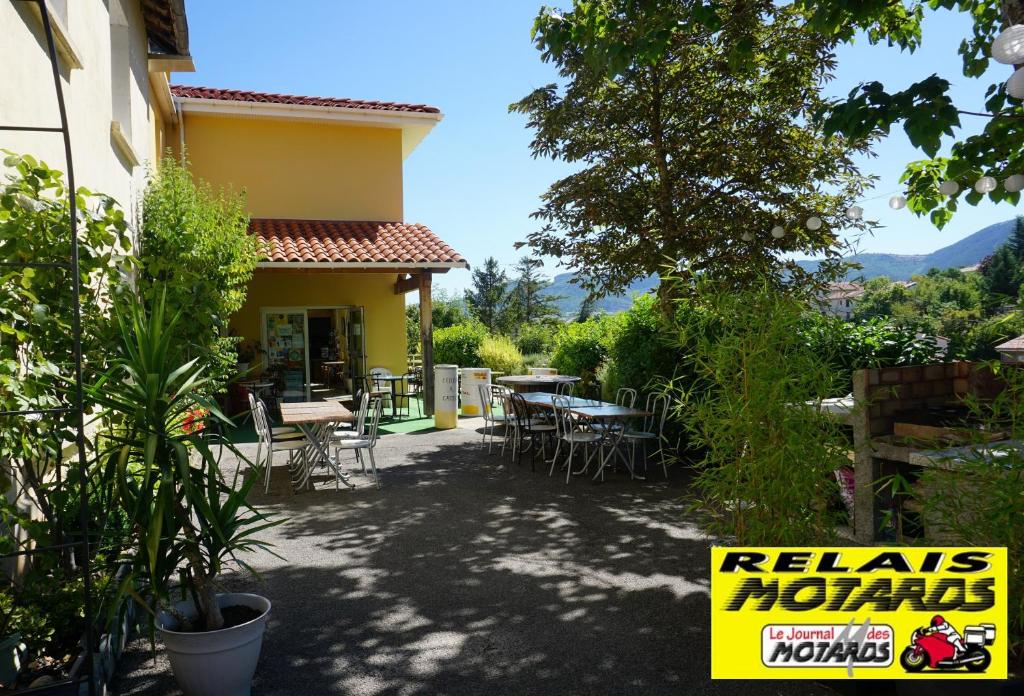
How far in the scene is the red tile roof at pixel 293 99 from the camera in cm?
1272

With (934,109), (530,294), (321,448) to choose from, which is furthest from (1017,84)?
(530,294)

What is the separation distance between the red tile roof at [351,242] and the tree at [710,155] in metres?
3.94

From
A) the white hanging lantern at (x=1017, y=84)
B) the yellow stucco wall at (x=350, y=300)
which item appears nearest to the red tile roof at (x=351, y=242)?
the yellow stucco wall at (x=350, y=300)

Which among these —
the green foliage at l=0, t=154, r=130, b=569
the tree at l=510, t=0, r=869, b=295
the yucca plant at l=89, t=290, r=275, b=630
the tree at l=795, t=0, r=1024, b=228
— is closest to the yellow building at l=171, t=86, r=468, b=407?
the tree at l=510, t=0, r=869, b=295

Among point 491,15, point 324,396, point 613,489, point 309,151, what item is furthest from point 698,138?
point 324,396

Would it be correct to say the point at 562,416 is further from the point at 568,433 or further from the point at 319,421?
the point at 319,421

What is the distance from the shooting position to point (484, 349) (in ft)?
51.2

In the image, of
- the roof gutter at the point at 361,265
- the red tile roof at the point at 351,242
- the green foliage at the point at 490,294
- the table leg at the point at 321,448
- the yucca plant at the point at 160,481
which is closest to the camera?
the yucca plant at the point at 160,481

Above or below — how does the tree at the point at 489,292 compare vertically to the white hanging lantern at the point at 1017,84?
→ above

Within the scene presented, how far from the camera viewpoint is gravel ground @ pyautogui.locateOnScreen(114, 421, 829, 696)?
11.2 feet

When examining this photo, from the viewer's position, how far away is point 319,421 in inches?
292

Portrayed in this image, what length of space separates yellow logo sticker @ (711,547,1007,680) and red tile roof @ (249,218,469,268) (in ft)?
31.7

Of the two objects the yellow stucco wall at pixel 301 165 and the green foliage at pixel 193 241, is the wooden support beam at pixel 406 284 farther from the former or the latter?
the green foliage at pixel 193 241

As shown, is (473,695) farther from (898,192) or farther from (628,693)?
(898,192)
